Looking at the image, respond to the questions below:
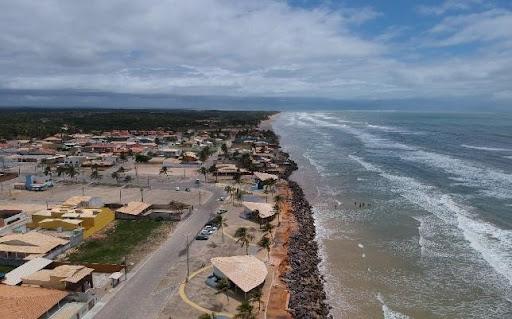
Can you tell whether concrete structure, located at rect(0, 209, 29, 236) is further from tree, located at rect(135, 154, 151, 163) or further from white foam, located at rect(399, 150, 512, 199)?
white foam, located at rect(399, 150, 512, 199)

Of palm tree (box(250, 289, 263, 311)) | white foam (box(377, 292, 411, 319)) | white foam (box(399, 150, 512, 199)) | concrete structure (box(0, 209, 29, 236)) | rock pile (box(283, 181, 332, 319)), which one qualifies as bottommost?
white foam (box(377, 292, 411, 319))

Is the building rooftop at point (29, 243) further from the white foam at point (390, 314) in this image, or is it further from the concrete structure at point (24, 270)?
the white foam at point (390, 314)

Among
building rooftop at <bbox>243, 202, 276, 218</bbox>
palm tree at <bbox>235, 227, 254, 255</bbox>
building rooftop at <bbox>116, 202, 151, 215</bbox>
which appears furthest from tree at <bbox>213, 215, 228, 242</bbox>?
building rooftop at <bbox>116, 202, 151, 215</bbox>

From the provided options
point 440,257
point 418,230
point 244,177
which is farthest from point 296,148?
point 440,257

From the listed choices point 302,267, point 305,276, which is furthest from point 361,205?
point 305,276

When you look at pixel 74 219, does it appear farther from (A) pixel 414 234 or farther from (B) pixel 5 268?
(A) pixel 414 234
